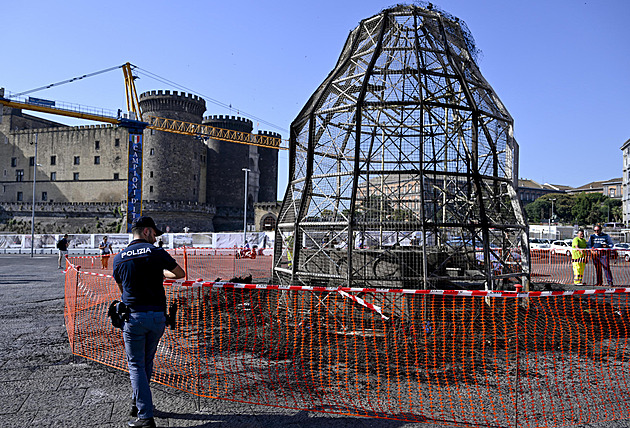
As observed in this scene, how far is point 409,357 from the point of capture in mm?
6406

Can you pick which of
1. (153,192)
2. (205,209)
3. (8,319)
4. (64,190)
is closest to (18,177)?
(64,190)

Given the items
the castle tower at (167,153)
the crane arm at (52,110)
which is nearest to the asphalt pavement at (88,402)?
the crane arm at (52,110)

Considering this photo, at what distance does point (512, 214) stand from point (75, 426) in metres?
9.53

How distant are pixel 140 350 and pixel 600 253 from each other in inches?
550

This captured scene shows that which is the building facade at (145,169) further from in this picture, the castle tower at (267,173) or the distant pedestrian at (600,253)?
the distant pedestrian at (600,253)

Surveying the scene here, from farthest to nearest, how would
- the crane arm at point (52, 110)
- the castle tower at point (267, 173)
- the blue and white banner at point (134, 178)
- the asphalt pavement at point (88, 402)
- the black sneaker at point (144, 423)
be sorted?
the castle tower at point (267, 173)
the blue and white banner at point (134, 178)
the crane arm at point (52, 110)
the asphalt pavement at point (88, 402)
the black sneaker at point (144, 423)

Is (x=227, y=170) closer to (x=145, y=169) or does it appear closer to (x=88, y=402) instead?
(x=145, y=169)

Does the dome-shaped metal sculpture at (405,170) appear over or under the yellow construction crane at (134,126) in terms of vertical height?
under

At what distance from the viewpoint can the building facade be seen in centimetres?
6197

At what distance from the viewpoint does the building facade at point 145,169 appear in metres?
62.0

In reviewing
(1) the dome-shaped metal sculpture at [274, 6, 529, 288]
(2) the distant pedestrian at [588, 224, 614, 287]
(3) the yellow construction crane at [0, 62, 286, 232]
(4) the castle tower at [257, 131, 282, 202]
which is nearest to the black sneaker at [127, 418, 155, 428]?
(1) the dome-shaped metal sculpture at [274, 6, 529, 288]

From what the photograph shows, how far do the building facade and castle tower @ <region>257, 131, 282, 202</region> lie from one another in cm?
149

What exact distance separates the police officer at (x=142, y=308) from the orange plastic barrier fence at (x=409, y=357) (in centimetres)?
99

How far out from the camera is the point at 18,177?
70125 millimetres
